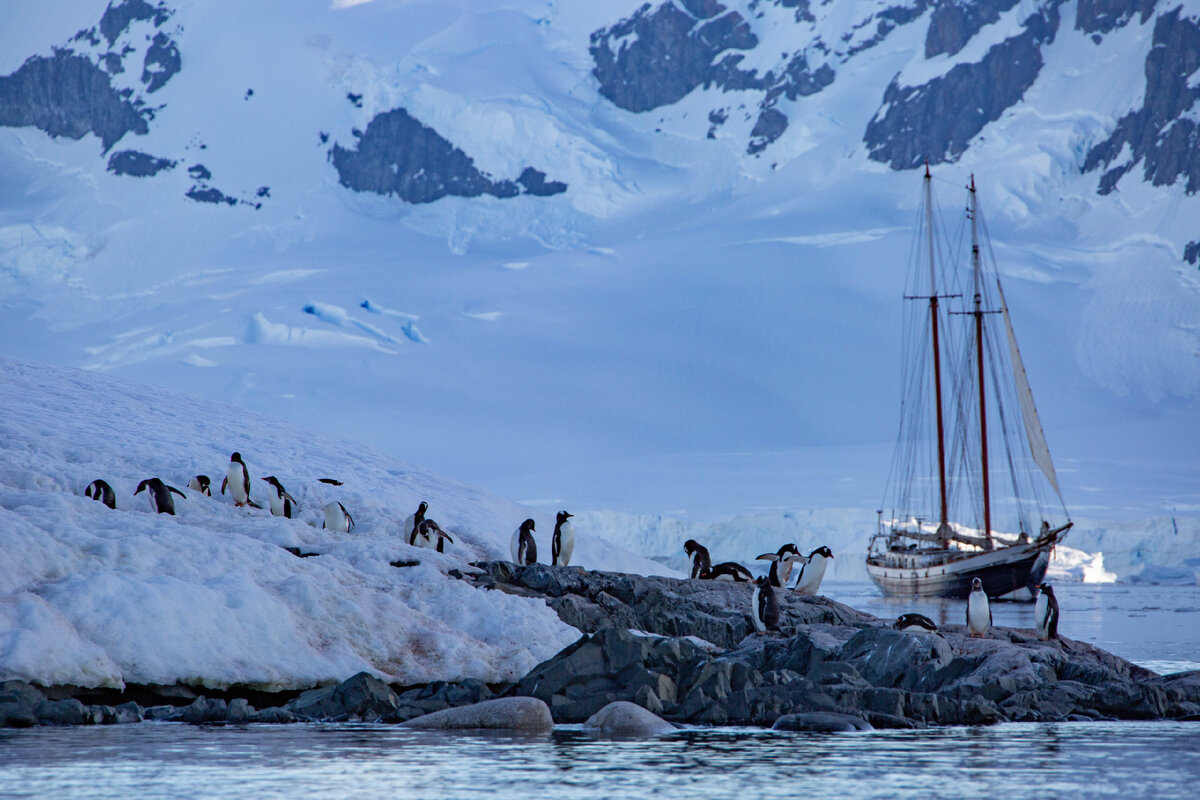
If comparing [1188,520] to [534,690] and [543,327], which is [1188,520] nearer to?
[534,690]

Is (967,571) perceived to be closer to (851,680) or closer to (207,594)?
(851,680)

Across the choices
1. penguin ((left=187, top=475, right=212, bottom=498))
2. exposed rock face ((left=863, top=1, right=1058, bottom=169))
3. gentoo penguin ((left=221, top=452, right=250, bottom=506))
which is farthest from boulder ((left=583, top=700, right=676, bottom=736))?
exposed rock face ((left=863, top=1, right=1058, bottom=169))

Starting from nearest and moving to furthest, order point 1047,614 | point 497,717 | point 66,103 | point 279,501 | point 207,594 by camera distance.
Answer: point 497,717, point 207,594, point 1047,614, point 279,501, point 66,103

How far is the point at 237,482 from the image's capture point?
20391 millimetres

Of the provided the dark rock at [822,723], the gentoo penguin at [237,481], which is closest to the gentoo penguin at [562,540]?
the gentoo penguin at [237,481]

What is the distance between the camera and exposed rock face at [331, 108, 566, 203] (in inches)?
6186

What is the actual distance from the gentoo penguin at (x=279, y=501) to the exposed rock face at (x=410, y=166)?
135 meters

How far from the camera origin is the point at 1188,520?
195ft

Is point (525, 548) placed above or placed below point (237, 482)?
below

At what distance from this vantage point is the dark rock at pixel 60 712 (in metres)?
11.7

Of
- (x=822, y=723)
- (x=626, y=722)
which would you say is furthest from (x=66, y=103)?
(x=822, y=723)

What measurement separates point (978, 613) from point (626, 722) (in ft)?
29.8

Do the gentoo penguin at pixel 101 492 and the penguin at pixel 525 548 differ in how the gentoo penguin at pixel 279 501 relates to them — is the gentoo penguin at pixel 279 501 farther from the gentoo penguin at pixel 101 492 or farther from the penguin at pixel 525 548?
the penguin at pixel 525 548

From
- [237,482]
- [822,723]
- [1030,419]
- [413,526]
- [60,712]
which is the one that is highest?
[1030,419]
